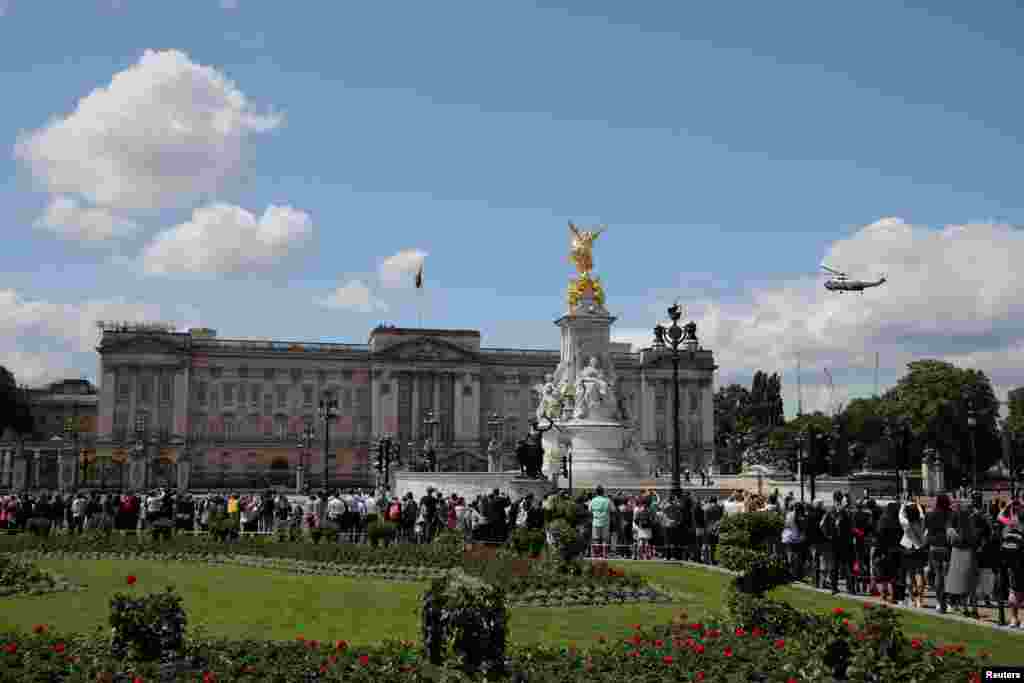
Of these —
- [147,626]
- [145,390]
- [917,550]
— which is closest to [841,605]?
[917,550]

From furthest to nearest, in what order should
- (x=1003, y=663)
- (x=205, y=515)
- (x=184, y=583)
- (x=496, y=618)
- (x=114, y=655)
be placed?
1. (x=205, y=515)
2. (x=184, y=583)
3. (x=1003, y=663)
4. (x=114, y=655)
5. (x=496, y=618)

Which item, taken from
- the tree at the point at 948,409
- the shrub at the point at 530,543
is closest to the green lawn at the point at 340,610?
the shrub at the point at 530,543

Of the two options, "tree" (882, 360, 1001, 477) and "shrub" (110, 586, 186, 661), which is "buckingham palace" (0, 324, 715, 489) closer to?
"tree" (882, 360, 1001, 477)

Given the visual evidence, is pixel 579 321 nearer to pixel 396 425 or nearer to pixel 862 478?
pixel 862 478

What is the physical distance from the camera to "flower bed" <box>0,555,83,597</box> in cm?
1814

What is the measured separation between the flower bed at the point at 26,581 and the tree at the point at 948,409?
85.0 meters

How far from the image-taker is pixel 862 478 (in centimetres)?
6556

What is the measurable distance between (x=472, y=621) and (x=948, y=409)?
3685 inches

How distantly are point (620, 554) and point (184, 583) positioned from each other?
11.4 meters

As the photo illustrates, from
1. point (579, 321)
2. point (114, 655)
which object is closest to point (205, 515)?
point (579, 321)

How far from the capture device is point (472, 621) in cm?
912

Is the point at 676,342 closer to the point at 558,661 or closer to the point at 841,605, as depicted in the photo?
the point at 841,605

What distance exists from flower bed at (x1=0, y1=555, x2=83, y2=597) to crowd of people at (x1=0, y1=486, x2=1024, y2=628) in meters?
7.79

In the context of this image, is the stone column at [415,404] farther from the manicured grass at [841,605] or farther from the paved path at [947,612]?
the paved path at [947,612]
